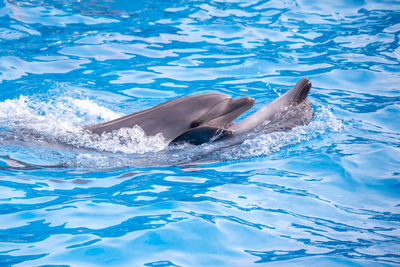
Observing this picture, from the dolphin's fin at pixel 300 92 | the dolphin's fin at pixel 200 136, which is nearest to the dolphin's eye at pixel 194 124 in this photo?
the dolphin's fin at pixel 200 136

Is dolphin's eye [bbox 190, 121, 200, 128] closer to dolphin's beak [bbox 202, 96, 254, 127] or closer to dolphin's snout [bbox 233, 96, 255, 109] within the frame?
dolphin's beak [bbox 202, 96, 254, 127]

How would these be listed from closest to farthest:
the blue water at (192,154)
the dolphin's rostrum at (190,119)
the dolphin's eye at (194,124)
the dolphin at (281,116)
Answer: the blue water at (192,154) < the dolphin's rostrum at (190,119) < the dolphin's eye at (194,124) < the dolphin at (281,116)

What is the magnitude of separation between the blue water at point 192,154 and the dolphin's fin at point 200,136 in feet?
0.42

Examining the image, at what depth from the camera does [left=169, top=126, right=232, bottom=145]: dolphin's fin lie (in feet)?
19.8

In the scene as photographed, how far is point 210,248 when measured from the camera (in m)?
4.23

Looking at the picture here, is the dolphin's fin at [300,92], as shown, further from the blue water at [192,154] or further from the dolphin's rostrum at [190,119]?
the dolphin's rostrum at [190,119]

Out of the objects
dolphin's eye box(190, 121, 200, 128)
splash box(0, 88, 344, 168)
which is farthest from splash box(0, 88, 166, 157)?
dolphin's eye box(190, 121, 200, 128)

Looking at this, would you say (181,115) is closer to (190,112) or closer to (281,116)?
(190,112)

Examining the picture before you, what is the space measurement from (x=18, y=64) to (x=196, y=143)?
5576 mm

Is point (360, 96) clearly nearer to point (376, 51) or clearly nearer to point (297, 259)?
point (376, 51)

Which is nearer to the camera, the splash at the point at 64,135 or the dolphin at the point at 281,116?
the splash at the point at 64,135

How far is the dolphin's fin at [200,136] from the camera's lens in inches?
237

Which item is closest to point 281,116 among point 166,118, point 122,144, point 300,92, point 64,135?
point 300,92

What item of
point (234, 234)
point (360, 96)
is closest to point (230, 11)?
point (360, 96)
